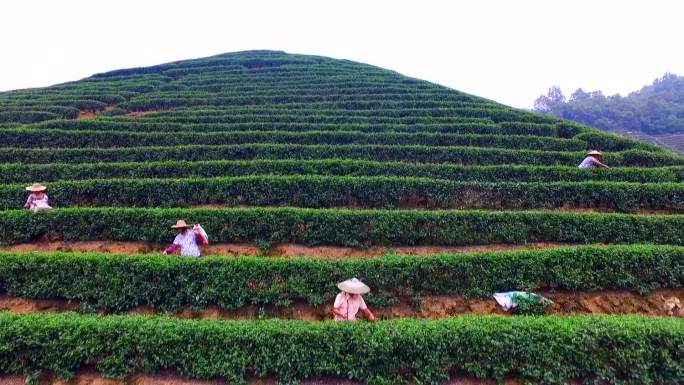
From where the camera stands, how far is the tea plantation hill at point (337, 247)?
584cm

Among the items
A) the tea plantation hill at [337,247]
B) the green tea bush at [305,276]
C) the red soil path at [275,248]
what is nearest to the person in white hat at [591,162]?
the tea plantation hill at [337,247]

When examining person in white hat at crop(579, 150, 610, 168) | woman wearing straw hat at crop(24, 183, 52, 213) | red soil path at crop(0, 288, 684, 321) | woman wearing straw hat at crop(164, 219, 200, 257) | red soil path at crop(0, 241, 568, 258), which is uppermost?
person in white hat at crop(579, 150, 610, 168)

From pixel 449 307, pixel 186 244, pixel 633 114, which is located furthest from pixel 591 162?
pixel 633 114

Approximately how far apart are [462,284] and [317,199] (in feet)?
17.4

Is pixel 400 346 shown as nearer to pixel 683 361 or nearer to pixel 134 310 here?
pixel 683 361

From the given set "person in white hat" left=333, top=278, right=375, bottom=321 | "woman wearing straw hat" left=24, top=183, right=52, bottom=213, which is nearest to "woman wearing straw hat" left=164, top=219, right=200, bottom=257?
"person in white hat" left=333, top=278, right=375, bottom=321

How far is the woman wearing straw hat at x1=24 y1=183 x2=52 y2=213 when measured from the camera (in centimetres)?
1026

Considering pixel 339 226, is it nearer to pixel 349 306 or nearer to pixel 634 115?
pixel 349 306

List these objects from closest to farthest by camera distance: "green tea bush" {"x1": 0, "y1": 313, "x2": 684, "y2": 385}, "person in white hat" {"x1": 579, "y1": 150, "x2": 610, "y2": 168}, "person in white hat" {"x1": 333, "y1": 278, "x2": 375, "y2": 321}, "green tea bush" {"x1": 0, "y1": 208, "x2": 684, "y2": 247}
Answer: "green tea bush" {"x1": 0, "y1": 313, "x2": 684, "y2": 385} < "person in white hat" {"x1": 333, "y1": 278, "x2": 375, "y2": 321} < "green tea bush" {"x1": 0, "y1": 208, "x2": 684, "y2": 247} < "person in white hat" {"x1": 579, "y1": 150, "x2": 610, "y2": 168}

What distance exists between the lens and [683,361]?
572 cm

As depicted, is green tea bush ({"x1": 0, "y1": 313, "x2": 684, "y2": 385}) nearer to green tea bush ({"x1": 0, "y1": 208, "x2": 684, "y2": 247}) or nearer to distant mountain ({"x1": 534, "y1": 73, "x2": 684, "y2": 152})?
green tea bush ({"x1": 0, "y1": 208, "x2": 684, "y2": 247})

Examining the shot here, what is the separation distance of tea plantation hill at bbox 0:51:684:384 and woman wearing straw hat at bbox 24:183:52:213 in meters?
0.32

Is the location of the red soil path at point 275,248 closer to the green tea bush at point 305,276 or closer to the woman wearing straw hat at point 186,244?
the woman wearing straw hat at point 186,244

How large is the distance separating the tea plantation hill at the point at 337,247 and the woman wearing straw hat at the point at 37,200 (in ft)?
1.06
